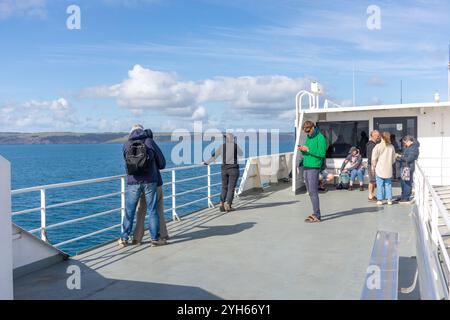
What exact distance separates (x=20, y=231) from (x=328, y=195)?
788 centimetres

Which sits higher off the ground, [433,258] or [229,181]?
[229,181]

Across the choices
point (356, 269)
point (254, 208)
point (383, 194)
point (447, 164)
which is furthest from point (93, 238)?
point (356, 269)

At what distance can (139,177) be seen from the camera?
5.98m

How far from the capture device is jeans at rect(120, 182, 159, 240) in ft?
19.7

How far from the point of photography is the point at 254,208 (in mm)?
9305

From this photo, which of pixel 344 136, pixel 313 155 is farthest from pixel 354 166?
pixel 313 155

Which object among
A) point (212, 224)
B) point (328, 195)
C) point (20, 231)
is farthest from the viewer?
point (328, 195)

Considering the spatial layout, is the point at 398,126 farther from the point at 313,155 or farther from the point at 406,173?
the point at 313,155

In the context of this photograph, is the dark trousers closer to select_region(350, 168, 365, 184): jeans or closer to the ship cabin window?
select_region(350, 168, 365, 184): jeans

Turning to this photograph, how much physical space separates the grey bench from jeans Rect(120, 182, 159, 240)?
2914mm

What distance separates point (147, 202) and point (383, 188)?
5.78 metres

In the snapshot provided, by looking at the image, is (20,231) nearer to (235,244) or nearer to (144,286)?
(144,286)


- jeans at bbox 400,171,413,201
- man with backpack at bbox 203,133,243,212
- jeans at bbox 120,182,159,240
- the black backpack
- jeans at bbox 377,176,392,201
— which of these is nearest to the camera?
the black backpack

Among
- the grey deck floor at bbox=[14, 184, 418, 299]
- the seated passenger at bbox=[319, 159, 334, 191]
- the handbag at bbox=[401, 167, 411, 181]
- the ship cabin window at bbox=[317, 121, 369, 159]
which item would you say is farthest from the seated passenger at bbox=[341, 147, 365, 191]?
the grey deck floor at bbox=[14, 184, 418, 299]
